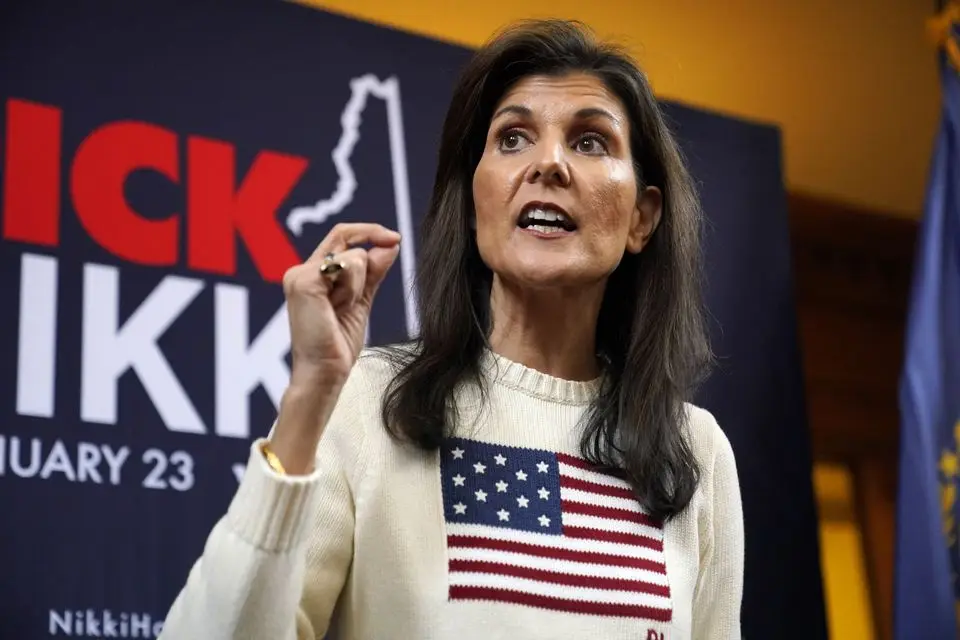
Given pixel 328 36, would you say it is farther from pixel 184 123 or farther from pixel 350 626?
pixel 350 626

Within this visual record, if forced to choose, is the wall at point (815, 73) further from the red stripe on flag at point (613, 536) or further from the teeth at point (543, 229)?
the red stripe on flag at point (613, 536)

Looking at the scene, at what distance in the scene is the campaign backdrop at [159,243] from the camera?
2.33 meters

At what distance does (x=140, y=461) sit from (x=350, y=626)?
110cm

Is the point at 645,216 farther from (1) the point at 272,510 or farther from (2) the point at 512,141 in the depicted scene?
(1) the point at 272,510

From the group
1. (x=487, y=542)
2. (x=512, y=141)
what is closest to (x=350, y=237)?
(x=487, y=542)

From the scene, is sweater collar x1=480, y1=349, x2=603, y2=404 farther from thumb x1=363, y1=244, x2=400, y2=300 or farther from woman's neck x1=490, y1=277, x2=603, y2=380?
thumb x1=363, y1=244, x2=400, y2=300

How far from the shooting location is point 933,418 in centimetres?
318

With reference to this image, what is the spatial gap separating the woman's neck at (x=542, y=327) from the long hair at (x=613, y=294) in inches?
1.2

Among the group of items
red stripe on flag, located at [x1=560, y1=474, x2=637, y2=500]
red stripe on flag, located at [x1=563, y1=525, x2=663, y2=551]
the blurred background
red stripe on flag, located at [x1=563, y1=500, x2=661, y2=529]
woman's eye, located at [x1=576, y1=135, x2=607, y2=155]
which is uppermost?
the blurred background

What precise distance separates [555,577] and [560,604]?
0.03m

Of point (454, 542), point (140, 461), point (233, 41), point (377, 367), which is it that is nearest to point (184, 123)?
point (233, 41)

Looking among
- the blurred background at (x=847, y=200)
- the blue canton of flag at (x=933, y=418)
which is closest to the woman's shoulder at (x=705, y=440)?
the blue canton of flag at (x=933, y=418)

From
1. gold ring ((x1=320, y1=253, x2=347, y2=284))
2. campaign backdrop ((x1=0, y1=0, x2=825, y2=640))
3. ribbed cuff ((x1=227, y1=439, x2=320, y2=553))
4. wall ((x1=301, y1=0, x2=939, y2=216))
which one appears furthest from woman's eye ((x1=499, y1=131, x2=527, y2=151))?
wall ((x1=301, y1=0, x2=939, y2=216))

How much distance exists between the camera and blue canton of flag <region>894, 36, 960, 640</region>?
309 cm
